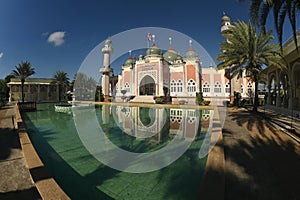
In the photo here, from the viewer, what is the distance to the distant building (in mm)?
36688

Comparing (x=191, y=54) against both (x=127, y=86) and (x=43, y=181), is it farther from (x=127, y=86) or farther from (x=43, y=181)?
(x=43, y=181)

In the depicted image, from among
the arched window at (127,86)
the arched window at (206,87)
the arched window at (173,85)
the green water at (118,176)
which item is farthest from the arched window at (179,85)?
the green water at (118,176)

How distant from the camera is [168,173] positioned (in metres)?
4.25

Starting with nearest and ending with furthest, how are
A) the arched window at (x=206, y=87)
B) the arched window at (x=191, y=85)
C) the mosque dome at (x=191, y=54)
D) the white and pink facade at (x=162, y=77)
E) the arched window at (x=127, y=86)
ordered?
the arched window at (x=191, y=85) < the white and pink facade at (x=162, y=77) < the arched window at (x=206, y=87) < the mosque dome at (x=191, y=54) < the arched window at (x=127, y=86)

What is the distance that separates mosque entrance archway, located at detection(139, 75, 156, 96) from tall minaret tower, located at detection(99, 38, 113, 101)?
22.6ft

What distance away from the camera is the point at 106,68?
3356cm

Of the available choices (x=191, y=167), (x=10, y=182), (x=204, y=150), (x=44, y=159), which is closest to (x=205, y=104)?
(x=204, y=150)

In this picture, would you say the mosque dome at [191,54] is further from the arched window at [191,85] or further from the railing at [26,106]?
the railing at [26,106]

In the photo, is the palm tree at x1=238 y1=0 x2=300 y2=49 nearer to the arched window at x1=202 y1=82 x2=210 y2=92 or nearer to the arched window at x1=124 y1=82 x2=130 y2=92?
the arched window at x1=202 y1=82 x2=210 y2=92

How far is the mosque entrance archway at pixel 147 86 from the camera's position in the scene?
104 ft

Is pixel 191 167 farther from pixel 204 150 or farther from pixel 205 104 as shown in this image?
pixel 205 104

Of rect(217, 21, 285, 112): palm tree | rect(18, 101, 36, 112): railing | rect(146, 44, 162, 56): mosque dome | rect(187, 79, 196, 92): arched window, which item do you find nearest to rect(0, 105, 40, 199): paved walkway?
rect(217, 21, 285, 112): palm tree

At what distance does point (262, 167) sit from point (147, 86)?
98.3ft

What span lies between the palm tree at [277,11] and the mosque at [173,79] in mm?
19971
